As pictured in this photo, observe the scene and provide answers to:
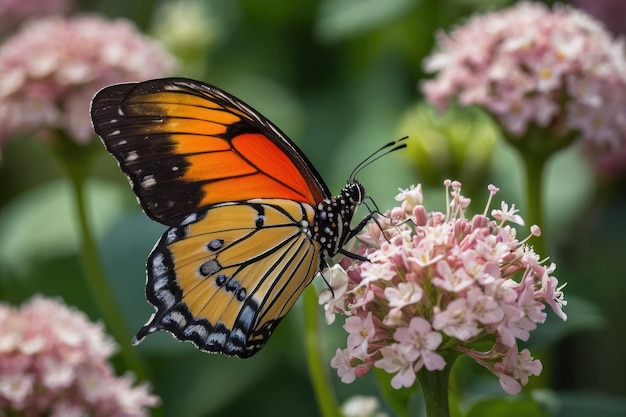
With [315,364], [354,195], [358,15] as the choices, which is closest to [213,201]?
[354,195]

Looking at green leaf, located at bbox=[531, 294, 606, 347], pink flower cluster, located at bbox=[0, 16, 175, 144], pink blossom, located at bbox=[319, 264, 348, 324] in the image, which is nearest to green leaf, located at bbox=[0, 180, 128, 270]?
pink flower cluster, located at bbox=[0, 16, 175, 144]

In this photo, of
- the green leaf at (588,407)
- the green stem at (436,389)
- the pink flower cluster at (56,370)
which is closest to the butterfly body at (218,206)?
the pink flower cluster at (56,370)

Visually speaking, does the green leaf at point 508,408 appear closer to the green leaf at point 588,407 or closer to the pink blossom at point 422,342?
the green leaf at point 588,407

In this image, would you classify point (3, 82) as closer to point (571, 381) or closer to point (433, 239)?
point (433, 239)

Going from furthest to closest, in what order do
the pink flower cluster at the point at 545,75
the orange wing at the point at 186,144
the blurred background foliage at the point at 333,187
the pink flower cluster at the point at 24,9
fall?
the pink flower cluster at the point at 24,9, the blurred background foliage at the point at 333,187, the pink flower cluster at the point at 545,75, the orange wing at the point at 186,144

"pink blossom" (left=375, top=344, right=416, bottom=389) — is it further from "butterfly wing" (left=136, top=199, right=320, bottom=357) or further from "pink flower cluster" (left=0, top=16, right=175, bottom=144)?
"pink flower cluster" (left=0, top=16, right=175, bottom=144)

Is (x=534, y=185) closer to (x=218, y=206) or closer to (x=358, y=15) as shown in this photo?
(x=218, y=206)
